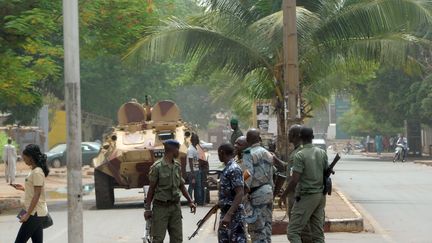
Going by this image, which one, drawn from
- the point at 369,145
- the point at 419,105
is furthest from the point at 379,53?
the point at 369,145

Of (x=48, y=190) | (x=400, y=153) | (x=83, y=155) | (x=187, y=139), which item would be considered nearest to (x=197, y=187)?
(x=187, y=139)

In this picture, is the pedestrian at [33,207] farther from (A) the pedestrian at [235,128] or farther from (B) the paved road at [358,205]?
(A) the pedestrian at [235,128]

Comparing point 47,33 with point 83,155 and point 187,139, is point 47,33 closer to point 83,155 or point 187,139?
point 187,139

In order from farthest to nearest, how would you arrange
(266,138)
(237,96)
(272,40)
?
(237,96)
(266,138)
(272,40)

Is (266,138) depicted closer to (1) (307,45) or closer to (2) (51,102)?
(1) (307,45)

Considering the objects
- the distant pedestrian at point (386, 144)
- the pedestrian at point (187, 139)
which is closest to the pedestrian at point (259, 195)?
the pedestrian at point (187, 139)

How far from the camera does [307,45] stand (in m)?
19.5

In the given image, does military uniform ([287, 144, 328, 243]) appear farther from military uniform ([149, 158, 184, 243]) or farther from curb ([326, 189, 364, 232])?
curb ([326, 189, 364, 232])

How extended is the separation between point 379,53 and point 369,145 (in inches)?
2447

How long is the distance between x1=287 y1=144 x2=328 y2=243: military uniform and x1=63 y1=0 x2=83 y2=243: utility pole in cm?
241

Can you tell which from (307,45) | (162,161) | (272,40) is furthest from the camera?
(307,45)

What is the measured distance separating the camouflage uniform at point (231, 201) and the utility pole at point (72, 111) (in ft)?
6.14

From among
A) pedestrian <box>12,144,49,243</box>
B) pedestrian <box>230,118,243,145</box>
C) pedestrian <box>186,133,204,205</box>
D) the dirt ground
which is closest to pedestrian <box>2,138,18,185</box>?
the dirt ground

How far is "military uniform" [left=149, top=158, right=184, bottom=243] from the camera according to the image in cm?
1002
